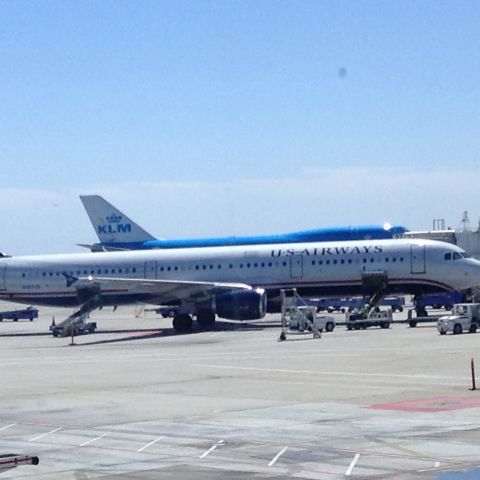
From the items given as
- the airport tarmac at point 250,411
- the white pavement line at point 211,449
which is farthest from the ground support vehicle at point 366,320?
the white pavement line at point 211,449

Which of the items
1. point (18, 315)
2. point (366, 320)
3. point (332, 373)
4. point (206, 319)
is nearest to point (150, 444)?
point (332, 373)

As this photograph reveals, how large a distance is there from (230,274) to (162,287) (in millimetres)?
3975

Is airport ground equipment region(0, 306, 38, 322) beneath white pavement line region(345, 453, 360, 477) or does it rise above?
above

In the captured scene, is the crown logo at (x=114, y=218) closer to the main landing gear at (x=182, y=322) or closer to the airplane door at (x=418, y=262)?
the main landing gear at (x=182, y=322)

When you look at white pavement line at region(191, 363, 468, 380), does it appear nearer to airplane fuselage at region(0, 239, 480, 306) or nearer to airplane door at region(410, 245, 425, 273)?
airplane fuselage at region(0, 239, 480, 306)

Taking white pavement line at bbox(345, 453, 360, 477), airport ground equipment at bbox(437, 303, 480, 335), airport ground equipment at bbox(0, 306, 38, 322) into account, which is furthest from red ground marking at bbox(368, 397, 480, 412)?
airport ground equipment at bbox(0, 306, 38, 322)

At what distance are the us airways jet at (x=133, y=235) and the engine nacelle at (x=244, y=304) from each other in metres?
35.1

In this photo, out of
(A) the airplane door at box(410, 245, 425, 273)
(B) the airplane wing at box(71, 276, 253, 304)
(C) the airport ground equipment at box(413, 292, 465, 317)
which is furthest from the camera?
(C) the airport ground equipment at box(413, 292, 465, 317)

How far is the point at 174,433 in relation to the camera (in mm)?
23016

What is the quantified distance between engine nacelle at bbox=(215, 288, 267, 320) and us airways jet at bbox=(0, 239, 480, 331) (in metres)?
0.05

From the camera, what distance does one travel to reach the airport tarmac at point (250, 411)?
61.9ft

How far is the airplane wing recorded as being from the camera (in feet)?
204

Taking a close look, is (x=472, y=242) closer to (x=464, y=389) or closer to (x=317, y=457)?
(x=464, y=389)

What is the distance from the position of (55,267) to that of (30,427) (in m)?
42.1
